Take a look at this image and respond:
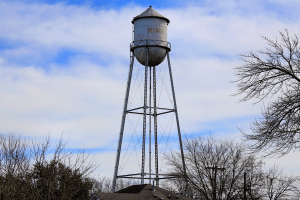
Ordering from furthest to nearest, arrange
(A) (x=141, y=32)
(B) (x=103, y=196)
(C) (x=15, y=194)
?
(A) (x=141, y=32), (B) (x=103, y=196), (C) (x=15, y=194)

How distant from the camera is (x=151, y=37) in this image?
32.1 meters

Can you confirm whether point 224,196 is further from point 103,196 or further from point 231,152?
point 103,196

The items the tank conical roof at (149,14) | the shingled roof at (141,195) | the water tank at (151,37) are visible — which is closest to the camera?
the shingled roof at (141,195)

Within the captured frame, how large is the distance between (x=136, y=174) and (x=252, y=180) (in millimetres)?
9826

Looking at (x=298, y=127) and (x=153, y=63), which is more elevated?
(x=153, y=63)

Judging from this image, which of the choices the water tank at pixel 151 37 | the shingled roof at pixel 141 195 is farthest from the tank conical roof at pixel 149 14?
the shingled roof at pixel 141 195

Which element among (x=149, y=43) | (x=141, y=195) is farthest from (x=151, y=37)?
(x=141, y=195)

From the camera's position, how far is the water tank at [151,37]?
31922 mm

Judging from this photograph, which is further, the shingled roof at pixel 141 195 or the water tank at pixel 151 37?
the water tank at pixel 151 37

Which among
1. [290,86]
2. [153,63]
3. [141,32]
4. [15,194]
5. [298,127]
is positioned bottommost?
[15,194]

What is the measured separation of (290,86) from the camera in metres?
15.0

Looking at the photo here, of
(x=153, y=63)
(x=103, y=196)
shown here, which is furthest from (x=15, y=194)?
(x=153, y=63)

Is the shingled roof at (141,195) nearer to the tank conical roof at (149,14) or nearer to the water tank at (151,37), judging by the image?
the water tank at (151,37)

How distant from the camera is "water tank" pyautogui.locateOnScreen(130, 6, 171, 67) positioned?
31.9 m
